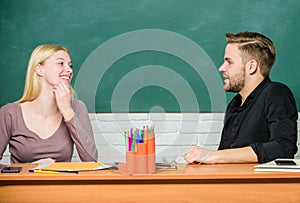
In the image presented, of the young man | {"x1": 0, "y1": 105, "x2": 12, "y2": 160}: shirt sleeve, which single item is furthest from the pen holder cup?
{"x1": 0, "y1": 105, "x2": 12, "y2": 160}: shirt sleeve

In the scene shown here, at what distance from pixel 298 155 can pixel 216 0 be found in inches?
44.0

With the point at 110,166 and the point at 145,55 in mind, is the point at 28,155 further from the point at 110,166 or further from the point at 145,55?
the point at 145,55

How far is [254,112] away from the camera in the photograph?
2.47 metres

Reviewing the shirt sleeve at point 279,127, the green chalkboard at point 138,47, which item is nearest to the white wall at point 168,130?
the green chalkboard at point 138,47

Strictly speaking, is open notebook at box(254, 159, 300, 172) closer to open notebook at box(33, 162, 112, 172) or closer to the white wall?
open notebook at box(33, 162, 112, 172)

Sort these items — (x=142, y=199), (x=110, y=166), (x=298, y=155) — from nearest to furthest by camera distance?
(x=142, y=199) → (x=110, y=166) → (x=298, y=155)

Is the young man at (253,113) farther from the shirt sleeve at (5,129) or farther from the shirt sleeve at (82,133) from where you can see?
the shirt sleeve at (5,129)

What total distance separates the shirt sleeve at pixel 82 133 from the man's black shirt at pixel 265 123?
0.66 meters

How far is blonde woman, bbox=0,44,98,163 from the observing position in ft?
8.27

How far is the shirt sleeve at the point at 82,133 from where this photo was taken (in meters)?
2.54

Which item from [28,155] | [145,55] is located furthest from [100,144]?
[28,155]

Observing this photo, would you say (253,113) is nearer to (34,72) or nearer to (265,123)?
(265,123)

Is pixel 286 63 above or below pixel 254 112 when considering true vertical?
above

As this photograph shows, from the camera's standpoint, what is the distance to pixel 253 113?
2.47 metres
